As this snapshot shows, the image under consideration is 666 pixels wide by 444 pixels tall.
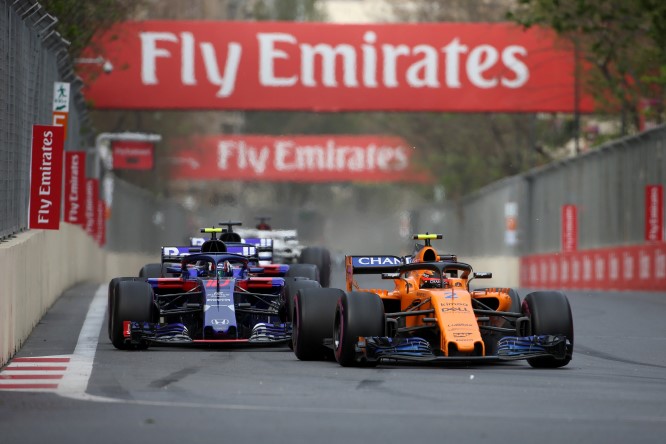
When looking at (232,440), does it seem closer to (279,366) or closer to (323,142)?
(279,366)

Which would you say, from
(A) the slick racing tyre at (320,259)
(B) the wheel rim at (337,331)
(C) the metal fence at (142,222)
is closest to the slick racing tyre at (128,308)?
(B) the wheel rim at (337,331)

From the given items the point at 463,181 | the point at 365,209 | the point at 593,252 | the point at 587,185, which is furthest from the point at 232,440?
the point at 365,209

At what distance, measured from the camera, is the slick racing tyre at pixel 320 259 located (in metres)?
26.6

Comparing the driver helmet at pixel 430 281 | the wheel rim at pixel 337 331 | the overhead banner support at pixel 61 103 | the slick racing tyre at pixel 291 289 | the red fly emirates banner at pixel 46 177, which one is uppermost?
the overhead banner support at pixel 61 103

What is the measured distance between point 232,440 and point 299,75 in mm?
33832

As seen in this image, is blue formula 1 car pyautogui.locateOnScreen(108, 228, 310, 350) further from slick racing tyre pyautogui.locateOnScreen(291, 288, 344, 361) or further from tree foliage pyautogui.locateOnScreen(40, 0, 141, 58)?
tree foliage pyautogui.locateOnScreen(40, 0, 141, 58)

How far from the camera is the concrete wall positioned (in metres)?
14.9

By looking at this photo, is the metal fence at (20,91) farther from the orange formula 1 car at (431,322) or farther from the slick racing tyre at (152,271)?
the orange formula 1 car at (431,322)

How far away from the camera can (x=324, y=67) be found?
42938 millimetres

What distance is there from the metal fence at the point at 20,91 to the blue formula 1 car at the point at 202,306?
1419mm

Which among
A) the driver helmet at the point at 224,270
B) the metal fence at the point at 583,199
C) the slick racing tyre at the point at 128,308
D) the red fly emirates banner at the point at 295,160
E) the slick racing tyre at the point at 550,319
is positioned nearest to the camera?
the slick racing tyre at the point at 550,319

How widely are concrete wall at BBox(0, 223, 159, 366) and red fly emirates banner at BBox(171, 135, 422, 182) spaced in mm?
41544

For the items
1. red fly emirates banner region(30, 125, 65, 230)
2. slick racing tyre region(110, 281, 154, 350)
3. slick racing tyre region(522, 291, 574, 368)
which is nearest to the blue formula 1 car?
slick racing tyre region(110, 281, 154, 350)

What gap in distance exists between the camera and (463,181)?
72.9 m
